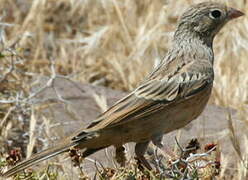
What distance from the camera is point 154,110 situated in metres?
5.09

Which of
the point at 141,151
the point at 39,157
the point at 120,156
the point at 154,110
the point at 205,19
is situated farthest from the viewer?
the point at 205,19

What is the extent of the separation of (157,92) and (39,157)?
3.17ft

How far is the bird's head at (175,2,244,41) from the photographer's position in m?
5.74

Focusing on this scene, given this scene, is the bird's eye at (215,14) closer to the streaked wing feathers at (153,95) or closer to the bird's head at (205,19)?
the bird's head at (205,19)

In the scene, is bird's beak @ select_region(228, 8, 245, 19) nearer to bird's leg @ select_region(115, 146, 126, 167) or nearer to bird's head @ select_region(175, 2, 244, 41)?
bird's head @ select_region(175, 2, 244, 41)

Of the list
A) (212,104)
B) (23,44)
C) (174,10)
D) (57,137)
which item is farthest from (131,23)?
(57,137)

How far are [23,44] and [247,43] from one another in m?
2.40

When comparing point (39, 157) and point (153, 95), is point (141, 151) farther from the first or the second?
point (39, 157)

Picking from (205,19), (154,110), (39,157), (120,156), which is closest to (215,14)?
(205,19)

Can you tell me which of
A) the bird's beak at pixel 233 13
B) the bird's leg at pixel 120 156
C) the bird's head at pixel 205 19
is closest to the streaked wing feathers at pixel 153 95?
the bird's leg at pixel 120 156

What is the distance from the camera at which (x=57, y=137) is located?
6.36 m

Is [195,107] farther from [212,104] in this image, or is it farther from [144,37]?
[144,37]

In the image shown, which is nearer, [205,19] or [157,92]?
[157,92]

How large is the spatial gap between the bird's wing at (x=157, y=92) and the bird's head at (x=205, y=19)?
353 millimetres
